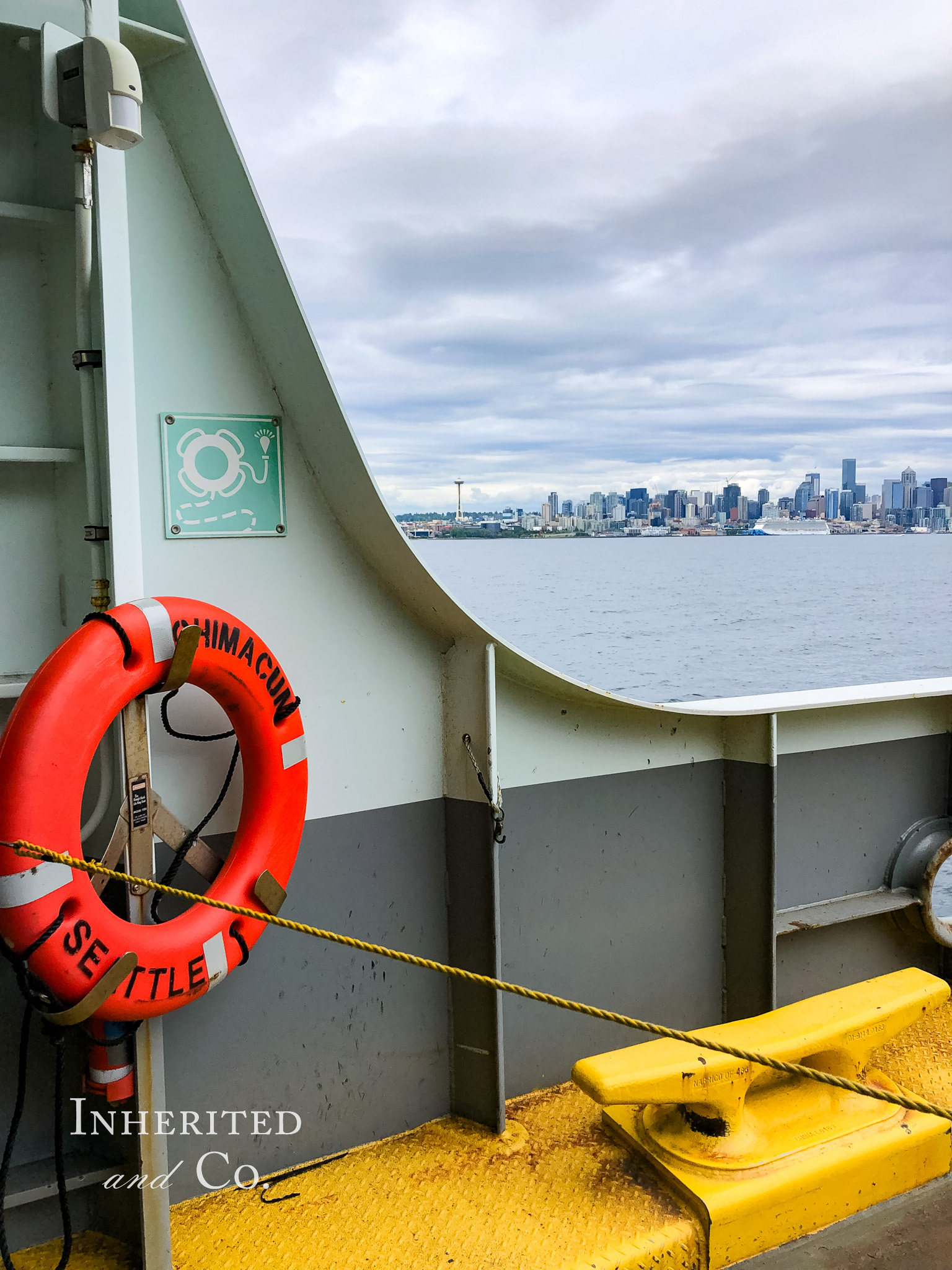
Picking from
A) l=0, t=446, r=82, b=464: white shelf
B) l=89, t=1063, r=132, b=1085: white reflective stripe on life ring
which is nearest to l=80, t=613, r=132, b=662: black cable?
l=0, t=446, r=82, b=464: white shelf

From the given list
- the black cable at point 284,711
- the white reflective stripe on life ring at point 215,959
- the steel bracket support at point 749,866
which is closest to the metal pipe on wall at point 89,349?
the black cable at point 284,711

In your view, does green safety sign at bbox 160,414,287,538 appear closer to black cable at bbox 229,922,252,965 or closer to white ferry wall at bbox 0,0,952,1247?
white ferry wall at bbox 0,0,952,1247

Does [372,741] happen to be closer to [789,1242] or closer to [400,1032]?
[400,1032]

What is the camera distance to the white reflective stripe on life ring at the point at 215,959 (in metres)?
1.66

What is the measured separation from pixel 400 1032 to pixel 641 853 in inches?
29.6

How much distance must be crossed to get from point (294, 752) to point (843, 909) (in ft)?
5.71

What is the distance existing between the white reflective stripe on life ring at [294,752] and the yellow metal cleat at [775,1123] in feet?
2.80

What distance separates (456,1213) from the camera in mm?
1864

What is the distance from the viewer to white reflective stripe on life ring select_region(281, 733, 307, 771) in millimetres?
1815

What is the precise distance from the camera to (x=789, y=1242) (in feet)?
6.31

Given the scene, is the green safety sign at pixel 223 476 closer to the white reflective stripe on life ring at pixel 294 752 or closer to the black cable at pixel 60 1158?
the white reflective stripe on life ring at pixel 294 752

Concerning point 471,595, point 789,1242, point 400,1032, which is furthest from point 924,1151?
point 471,595

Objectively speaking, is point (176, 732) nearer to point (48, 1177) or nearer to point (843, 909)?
point (48, 1177)

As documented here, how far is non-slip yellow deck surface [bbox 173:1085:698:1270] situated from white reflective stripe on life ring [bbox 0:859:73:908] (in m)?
0.84
